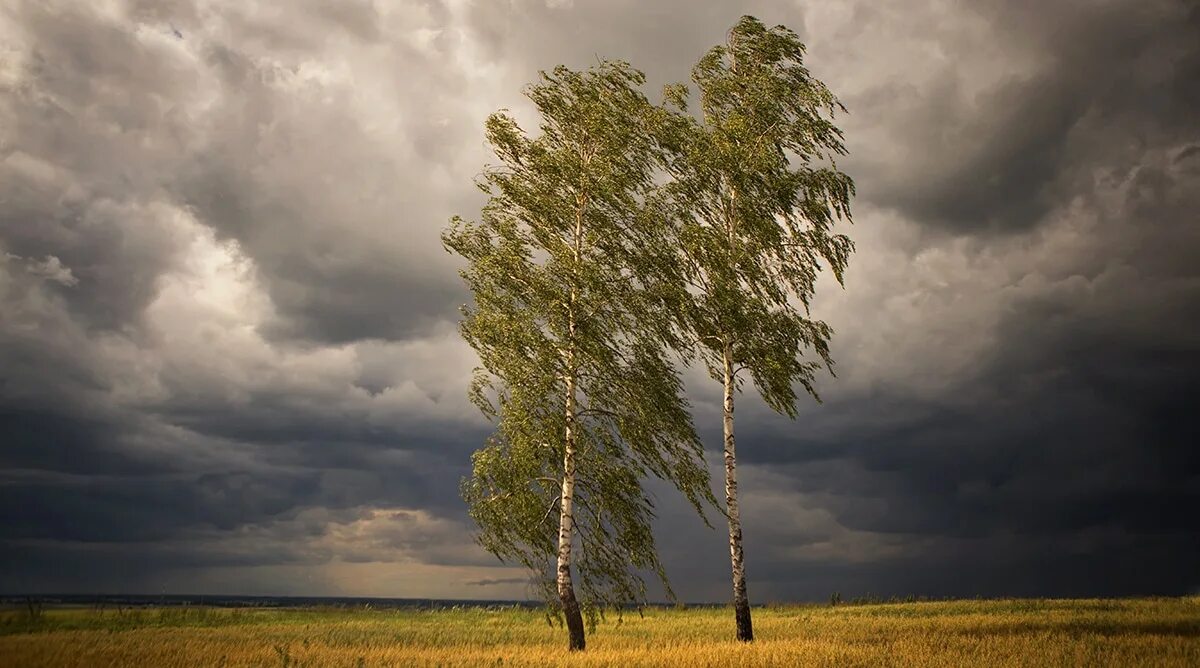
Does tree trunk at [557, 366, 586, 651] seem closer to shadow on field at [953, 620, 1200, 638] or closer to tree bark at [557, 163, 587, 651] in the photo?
tree bark at [557, 163, 587, 651]

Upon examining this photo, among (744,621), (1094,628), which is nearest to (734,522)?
(744,621)

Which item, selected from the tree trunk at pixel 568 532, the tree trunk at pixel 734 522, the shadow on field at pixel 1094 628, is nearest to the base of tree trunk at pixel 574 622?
the tree trunk at pixel 568 532

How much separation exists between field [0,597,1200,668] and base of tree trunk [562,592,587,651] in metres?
0.53

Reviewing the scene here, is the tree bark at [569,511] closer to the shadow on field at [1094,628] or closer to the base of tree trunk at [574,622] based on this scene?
the base of tree trunk at [574,622]

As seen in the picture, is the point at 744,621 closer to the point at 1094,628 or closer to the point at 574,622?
the point at 574,622

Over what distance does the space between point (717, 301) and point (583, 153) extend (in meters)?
6.76

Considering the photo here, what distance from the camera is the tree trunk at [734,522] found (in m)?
23.6

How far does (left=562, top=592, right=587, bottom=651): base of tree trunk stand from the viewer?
22312 millimetres

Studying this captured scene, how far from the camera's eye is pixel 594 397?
77.7ft

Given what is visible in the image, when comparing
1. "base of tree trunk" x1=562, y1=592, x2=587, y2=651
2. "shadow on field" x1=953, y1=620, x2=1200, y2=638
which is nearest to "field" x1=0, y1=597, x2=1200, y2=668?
"shadow on field" x1=953, y1=620, x2=1200, y2=638

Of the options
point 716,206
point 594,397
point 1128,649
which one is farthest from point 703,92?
point 1128,649

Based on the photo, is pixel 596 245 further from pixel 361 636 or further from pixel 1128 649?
pixel 1128 649

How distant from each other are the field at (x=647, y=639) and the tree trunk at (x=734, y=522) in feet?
2.92

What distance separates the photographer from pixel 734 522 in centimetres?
2420
